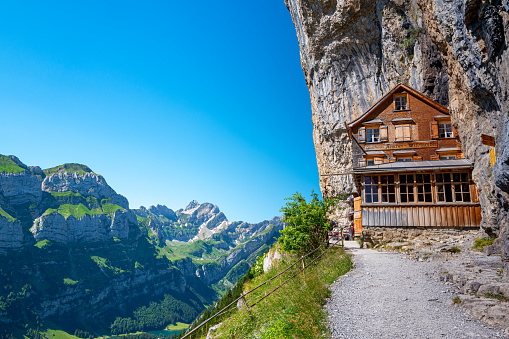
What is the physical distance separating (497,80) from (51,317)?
9638 inches

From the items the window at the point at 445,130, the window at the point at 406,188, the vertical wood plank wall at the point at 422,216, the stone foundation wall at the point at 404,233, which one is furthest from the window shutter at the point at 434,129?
the stone foundation wall at the point at 404,233

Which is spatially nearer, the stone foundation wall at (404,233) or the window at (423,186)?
the stone foundation wall at (404,233)

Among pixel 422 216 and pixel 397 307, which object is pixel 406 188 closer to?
pixel 422 216

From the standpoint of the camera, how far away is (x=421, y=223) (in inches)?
943

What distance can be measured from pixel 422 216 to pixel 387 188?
10.6 feet

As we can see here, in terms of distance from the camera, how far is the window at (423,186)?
24.3m

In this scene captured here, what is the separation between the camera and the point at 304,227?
812 inches

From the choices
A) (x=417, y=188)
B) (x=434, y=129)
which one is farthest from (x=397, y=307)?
(x=434, y=129)

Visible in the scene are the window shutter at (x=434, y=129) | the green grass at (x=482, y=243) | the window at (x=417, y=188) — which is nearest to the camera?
the green grass at (x=482, y=243)

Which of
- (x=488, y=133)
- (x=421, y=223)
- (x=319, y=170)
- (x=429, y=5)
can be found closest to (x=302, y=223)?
(x=421, y=223)

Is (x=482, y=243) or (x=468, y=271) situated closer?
(x=468, y=271)

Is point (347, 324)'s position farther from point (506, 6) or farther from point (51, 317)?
point (51, 317)

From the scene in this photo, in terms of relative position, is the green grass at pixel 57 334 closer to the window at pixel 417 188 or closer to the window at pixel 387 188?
the window at pixel 417 188

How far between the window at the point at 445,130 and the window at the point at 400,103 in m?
4.35
